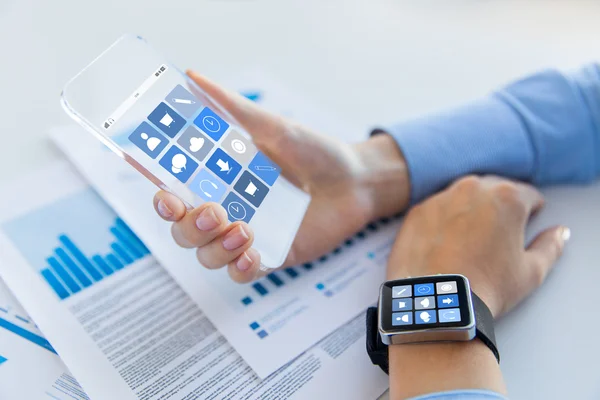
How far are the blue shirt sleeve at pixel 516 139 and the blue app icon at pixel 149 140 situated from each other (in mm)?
266

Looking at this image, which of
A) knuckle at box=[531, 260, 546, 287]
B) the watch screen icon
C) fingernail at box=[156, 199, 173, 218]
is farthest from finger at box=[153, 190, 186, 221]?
knuckle at box=[531, 260, 546, 287]

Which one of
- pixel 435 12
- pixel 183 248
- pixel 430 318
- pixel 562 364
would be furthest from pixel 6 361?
pixel 435 12

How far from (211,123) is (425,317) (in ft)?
0.79

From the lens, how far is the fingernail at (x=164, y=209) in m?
0.46

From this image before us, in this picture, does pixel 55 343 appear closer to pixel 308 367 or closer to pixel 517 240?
pixel 308 367

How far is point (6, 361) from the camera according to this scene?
46 cm

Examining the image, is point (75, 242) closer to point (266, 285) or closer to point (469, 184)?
point (266, 285)

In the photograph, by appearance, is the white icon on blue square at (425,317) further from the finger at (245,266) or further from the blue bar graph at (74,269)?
the blue bar graph at (74,269)

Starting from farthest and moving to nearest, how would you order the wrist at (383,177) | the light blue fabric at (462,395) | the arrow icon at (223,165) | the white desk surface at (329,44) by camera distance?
the white desk surface at (329,44) < the wrist at (383,177) < the arrow icon at (223,165) < the light blue fabric at (462,395)

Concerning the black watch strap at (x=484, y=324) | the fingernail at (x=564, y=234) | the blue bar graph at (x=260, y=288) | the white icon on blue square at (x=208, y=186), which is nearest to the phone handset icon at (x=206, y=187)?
the white icon on blue square at (x=208, y=186)

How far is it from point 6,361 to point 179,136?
22cm

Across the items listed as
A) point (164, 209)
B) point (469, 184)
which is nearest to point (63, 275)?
point (164, 209)

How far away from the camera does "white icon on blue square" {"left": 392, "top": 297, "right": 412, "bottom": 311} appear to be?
0.44 meters

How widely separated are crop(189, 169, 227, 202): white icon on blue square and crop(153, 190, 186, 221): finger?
0.02 m
